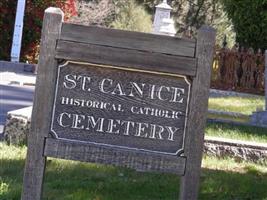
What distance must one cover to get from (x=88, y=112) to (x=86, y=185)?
1697 mm

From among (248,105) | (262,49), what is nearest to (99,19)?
(262,49)

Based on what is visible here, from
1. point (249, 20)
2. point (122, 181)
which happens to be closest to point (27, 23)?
point (249, 20)

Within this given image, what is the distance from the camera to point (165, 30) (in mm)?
16203

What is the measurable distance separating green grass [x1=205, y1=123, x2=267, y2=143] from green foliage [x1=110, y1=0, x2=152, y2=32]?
24.9m

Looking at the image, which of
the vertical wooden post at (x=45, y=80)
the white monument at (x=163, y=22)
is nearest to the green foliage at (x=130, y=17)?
the white monument at (x=163, y=22)

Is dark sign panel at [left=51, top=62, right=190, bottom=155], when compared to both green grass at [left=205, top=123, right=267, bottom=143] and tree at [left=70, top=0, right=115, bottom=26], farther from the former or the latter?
tree at [left=70, top=0, right=115, bottom=26]

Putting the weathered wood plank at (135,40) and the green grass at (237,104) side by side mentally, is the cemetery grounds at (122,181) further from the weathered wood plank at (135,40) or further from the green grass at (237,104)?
the green grass at (237,104)

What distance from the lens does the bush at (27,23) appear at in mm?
20141

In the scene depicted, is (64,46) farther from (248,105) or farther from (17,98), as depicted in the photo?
(248,105)

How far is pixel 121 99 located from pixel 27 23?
16.8m

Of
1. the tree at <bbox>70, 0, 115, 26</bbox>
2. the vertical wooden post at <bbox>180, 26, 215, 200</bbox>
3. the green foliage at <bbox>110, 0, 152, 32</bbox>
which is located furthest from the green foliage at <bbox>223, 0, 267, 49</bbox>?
the green foliage at <bbox>110, 0, 152, 32</bbox>

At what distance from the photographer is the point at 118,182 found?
5.84 meters

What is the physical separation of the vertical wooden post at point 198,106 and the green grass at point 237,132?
433 cm

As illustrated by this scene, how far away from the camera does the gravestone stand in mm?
4059
